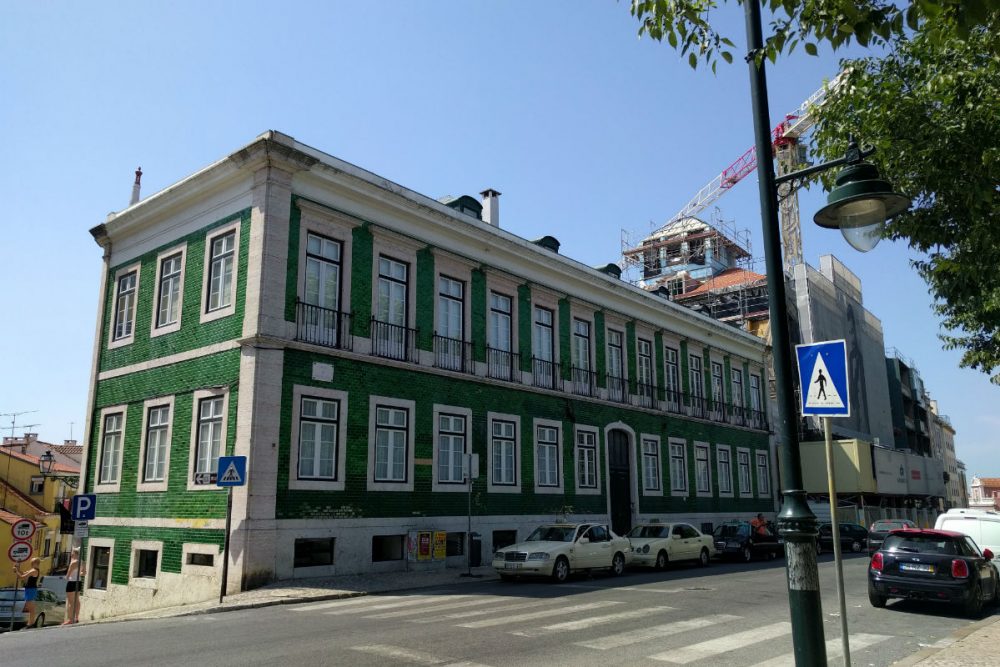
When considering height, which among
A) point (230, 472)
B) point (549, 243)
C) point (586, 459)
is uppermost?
point (549, 243)

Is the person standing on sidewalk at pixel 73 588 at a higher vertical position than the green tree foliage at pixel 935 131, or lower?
lower

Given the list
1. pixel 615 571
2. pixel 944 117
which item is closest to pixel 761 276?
pixel 615 571

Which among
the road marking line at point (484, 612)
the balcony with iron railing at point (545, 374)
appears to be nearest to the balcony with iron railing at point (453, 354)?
the balcony with iron railing at point (545, 374)

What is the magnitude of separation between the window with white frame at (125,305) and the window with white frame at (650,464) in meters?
19.8

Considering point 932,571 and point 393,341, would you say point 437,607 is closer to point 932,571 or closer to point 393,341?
point 932,571

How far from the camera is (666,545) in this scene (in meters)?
22.5

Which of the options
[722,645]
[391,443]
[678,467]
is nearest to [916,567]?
[722,645]

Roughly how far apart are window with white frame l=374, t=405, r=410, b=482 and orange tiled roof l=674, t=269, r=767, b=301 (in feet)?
140

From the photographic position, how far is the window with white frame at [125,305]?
23719 mm

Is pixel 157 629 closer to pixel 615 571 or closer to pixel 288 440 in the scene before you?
pixel 288 440

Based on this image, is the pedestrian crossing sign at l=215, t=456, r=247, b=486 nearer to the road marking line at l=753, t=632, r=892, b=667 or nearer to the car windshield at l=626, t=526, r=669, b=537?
the road marking line at l=753, t=632, r=892, b=667

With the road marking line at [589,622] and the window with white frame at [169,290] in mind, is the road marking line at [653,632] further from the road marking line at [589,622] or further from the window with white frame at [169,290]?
the window with white frame at [169,290]

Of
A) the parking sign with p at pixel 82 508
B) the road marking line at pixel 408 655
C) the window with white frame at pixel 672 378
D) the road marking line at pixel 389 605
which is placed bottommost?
the road marking line at pixel 389 605

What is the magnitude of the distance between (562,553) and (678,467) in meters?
17.2
